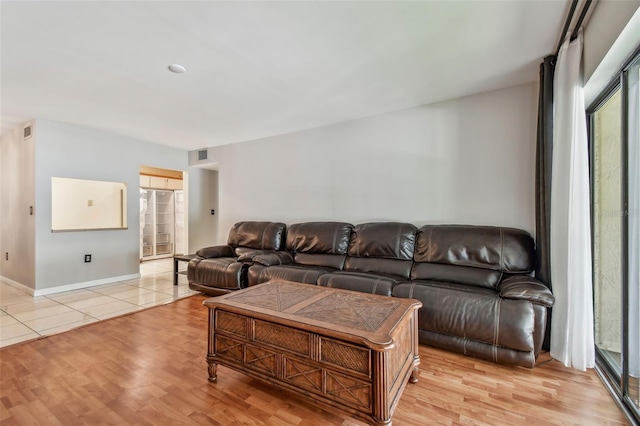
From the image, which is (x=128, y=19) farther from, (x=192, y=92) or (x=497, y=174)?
(x=497, y=174)

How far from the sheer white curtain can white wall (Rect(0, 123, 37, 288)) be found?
5.82 m

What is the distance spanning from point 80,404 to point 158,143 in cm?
444

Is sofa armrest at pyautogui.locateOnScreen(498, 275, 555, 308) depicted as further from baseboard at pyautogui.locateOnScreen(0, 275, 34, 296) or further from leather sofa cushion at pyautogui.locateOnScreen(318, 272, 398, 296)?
baseboard at pyautogui.locateOnScreen(0, 275, 34, 296)

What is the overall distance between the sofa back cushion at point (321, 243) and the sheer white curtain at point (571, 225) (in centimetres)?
196

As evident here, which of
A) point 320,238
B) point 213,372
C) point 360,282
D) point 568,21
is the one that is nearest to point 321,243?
point 320,238

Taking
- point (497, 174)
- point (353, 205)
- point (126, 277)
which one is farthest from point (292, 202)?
point (126, 277)

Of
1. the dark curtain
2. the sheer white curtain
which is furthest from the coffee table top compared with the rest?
the dark curtain

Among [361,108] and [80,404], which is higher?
[361,108]

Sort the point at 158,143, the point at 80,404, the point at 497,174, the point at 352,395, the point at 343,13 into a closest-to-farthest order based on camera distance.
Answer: the point at 352,395 < the point at 80,404 < the point at 343,13 < the point at 497,174 < the point at 158,143

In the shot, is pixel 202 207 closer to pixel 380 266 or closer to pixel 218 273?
pixel 218 273

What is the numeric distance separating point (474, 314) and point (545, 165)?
134cm

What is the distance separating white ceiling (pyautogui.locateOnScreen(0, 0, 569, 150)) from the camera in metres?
1.77

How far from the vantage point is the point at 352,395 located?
144cm

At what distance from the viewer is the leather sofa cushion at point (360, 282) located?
8.46 ft
